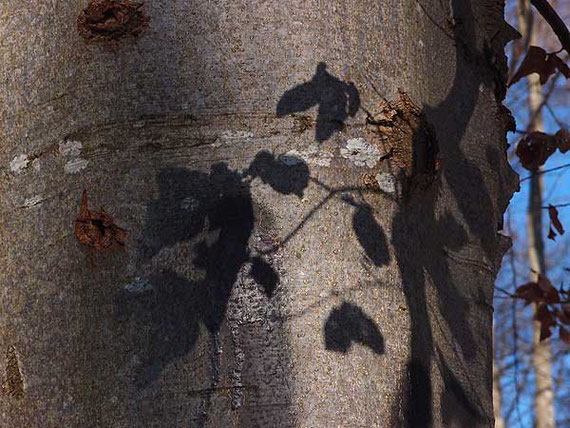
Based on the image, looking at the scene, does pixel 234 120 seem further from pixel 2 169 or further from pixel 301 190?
pixel 2 169

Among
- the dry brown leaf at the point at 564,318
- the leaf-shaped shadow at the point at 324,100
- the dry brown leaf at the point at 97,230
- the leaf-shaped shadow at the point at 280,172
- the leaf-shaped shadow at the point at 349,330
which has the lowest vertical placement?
the leaf-shaped shadow at the point at 349,330

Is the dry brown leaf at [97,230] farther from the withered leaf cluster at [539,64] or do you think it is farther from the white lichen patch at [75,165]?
the withered leaf cluster at [539,64]

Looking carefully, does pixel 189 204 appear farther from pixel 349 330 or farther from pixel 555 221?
pixel 555 221

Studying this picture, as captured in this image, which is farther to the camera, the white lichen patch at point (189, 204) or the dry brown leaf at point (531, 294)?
the dry brown leaf at point (531, 294)

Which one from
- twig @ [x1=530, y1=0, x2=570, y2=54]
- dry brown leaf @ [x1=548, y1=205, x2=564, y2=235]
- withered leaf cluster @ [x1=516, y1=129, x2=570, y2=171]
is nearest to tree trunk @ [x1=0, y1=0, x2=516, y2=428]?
twig @ [x1=530, y1=0, x2=570, y2=54]

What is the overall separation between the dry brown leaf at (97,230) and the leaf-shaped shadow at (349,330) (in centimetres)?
29

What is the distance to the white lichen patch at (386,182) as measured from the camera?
50.3 inches

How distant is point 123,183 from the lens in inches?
47.8

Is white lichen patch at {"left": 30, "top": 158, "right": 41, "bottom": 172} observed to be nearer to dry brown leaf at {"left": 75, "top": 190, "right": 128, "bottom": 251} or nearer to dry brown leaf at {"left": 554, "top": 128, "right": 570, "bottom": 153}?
dry brown leaf at {"left": 75, "top": 190, "right": 128, "bottom": 251}

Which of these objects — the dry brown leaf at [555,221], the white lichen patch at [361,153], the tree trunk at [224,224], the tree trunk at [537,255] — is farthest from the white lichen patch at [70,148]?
the tree trunk at [537,255]

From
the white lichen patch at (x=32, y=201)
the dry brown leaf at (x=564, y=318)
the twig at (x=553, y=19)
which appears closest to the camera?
the white lichen patch at (x=32, y=201)

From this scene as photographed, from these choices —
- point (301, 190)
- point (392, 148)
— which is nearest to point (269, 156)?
point (301, 190)

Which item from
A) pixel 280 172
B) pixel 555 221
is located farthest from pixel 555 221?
pixel 280 172

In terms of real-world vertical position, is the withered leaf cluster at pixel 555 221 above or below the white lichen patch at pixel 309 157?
above
